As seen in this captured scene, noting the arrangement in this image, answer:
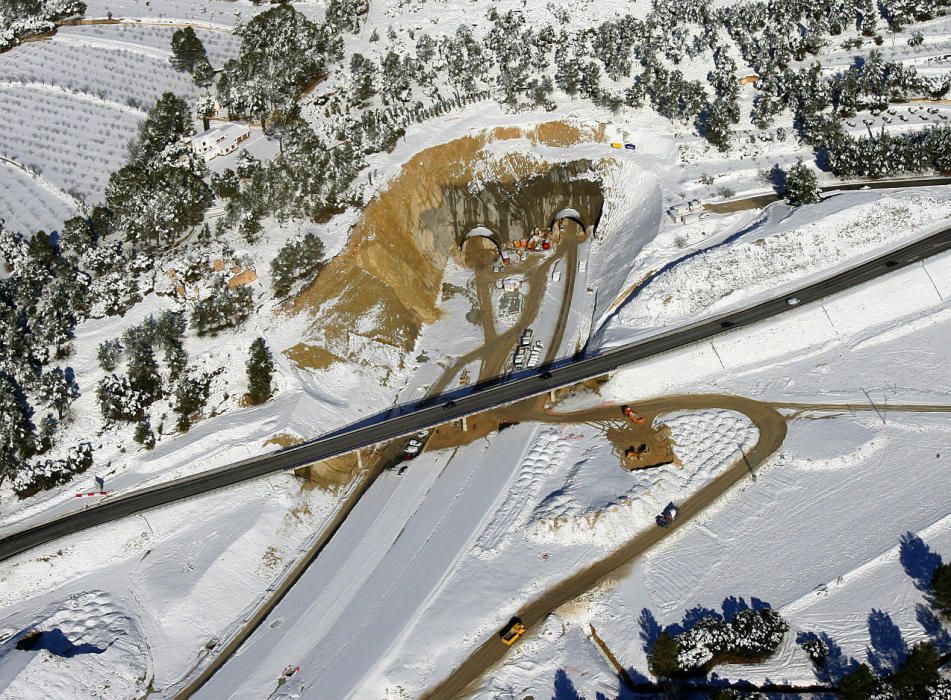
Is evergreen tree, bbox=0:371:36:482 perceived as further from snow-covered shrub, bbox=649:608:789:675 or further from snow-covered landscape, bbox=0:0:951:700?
snow-covered shrub, bbox=649:608:789:675

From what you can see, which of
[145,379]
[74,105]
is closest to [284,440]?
[145,379]

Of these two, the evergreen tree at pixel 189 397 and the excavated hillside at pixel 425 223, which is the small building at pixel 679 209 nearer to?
the excavated hillside at pixel 425 223

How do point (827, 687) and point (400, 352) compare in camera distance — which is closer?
point (827, 687)

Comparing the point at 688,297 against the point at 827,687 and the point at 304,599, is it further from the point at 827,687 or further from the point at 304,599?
the point at 304,599

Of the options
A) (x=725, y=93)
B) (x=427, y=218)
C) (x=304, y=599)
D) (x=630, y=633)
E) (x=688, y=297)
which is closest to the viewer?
(x=630, y=633)

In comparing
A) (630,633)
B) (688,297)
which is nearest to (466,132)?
(688,297)

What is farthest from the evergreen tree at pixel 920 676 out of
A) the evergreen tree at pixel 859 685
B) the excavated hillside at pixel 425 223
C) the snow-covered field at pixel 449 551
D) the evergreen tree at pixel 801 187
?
the excavated hillside at pixel 425 223
